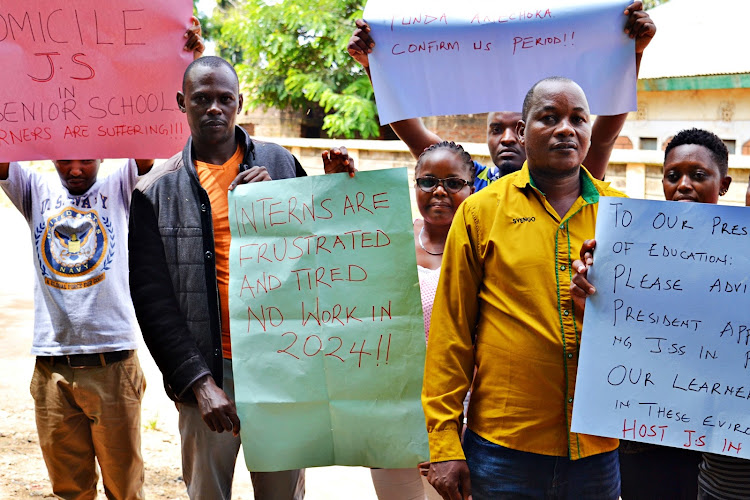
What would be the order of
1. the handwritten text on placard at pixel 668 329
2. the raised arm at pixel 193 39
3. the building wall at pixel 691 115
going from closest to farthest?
the handwritten text on placard at pixel 668 329 < the raised arm at pixel 193 39 < the building wall at pixel 691 115

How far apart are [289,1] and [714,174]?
17105 mm

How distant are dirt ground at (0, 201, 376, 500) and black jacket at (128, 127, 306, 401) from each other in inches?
75.4

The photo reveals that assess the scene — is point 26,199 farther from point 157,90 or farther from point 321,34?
point 321,34

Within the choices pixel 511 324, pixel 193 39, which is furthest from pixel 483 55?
pixel 511 324

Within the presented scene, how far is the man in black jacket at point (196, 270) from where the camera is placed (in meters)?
2.89


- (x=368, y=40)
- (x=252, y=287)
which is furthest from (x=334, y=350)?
(x=368, y=40)

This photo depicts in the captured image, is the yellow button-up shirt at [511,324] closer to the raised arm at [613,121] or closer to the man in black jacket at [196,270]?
the raised arm at [613,121]

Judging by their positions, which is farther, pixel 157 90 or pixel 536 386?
pixel 157 90

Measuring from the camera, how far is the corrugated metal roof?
39.1ft

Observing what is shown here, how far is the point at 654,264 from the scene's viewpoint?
2.27 metres

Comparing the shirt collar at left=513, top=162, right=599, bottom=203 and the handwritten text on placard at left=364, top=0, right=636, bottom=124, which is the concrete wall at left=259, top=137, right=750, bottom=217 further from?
the shirt collar at left=513, top=162, right=599, bottom=203

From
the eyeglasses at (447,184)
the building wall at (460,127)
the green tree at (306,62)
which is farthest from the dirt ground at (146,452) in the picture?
the green tree at (306,62)

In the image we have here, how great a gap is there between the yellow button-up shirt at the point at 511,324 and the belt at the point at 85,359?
5.71ft

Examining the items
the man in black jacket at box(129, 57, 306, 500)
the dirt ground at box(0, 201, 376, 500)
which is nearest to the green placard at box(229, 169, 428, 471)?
the man in black jacket at box(129, 57, 306, 500)
